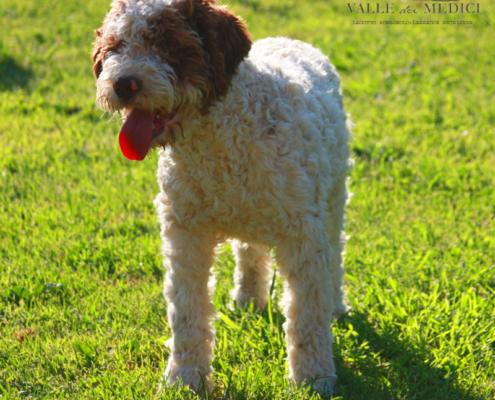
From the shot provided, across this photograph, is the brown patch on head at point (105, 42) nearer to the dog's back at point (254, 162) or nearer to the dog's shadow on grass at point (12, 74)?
the dog's back at point (254, 162)

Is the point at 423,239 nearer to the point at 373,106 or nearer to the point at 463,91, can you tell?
the point at 373,106

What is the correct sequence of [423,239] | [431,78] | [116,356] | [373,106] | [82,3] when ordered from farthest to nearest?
[82,3]
[431,78]
[373,106]
[423,239]
[116,356]

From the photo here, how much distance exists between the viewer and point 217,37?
336 centimetres

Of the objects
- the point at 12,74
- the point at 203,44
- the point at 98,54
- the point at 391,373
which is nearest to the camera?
the point at 203,44

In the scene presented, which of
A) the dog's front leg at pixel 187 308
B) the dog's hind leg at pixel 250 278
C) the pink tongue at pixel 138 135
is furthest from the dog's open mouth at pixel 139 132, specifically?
the dog's hind leg at pixel 250 278

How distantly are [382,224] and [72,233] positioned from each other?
2.83 m

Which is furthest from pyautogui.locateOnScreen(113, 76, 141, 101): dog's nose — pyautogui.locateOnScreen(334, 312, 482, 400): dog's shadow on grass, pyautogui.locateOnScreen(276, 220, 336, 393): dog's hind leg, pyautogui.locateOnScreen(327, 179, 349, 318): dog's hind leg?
pyautogui.locateOnScreen(334, 312, 482, 400): dog's shadow on grass

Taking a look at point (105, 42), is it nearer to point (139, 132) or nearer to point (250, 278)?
point (139, 132)

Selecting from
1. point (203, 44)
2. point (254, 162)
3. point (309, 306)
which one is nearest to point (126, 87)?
point (203, 44)

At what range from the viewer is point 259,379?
380cm

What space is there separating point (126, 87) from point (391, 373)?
2442mm

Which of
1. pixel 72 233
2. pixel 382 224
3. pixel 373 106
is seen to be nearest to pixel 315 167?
pixel 382 224

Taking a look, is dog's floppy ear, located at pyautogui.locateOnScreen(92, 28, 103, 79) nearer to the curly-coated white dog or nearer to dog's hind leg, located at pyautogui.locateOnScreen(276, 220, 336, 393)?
the curly-coated white dog

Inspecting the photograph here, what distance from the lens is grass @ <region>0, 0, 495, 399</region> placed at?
157 inches
